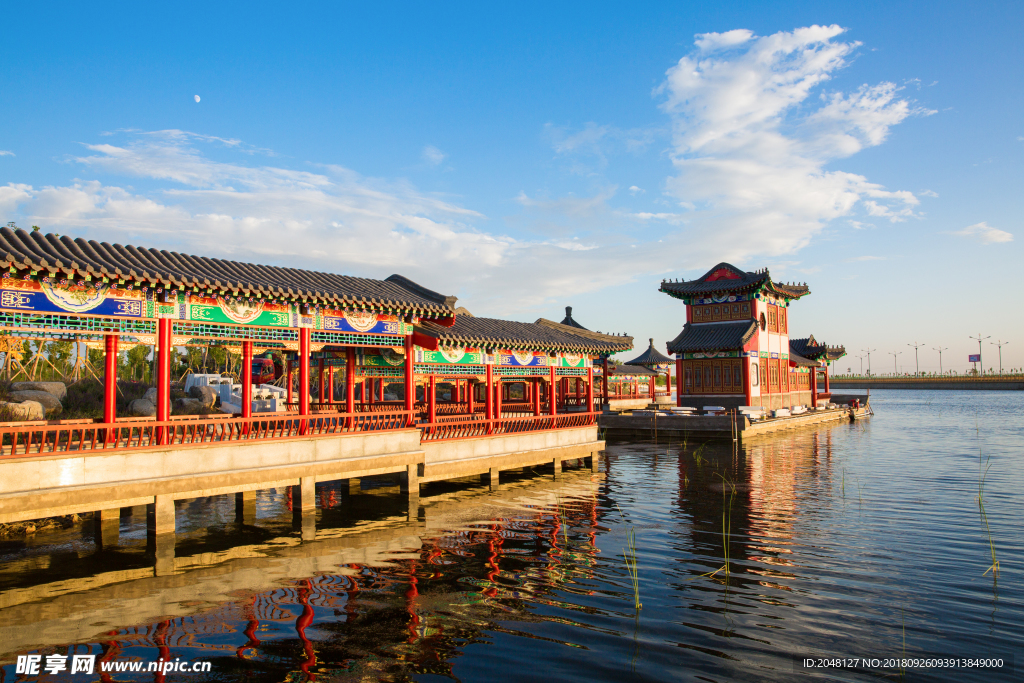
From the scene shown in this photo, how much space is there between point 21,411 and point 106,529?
10.3 meters

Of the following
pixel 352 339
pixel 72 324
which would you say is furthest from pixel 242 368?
pixel 72 324

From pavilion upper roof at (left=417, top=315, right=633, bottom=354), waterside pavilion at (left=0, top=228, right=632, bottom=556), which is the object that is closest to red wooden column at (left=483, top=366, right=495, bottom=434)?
waterside pavilion at (left=0, top=228, right=632, bottom=556)

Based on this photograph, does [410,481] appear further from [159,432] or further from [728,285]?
[728,285]

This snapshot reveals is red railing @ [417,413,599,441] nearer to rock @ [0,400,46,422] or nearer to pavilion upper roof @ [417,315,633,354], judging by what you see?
pavilion upper roof @ [417,315,633,354]

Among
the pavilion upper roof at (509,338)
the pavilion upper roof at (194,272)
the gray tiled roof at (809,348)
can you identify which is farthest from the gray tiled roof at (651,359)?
the pavilion upper roof at (194,272)

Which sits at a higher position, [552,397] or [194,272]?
[194,272]

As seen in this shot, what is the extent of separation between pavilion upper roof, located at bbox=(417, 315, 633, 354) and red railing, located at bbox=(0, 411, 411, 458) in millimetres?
3163

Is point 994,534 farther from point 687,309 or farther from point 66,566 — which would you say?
point 687,309

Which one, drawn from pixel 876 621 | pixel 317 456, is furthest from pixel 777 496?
pixel 317 456

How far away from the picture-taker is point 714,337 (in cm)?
3988

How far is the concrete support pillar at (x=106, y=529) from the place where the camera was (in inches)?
470

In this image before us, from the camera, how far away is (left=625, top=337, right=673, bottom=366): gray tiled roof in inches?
2405

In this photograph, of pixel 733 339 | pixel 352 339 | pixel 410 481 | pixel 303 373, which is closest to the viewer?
pixel 303 373

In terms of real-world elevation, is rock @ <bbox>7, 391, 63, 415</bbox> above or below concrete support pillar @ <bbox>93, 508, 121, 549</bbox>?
above
